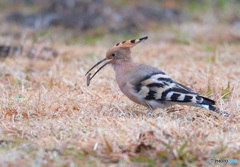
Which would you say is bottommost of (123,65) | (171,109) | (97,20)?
(171,109)

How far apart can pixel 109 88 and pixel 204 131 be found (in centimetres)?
179

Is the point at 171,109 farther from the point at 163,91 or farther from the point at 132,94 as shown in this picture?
the point at 132,94

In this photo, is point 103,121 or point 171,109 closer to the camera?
point 103,121

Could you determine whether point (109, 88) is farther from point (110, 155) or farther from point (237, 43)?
point (237, 43)

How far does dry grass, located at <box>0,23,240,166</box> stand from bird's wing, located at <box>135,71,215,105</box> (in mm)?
148

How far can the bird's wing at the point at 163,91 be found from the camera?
10.0 feet

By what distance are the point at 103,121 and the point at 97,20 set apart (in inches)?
238

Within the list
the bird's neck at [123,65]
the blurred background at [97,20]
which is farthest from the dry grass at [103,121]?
the blurred background at [97,20]

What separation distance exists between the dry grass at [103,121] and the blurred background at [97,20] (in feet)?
7.68

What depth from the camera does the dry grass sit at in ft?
7.47

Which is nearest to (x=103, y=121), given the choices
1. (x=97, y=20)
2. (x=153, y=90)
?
(x=153, y=90)

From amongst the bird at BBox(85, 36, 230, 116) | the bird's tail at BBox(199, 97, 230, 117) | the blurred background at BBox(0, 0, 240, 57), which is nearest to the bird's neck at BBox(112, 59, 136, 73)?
the bird at BBox(85, 36, 230, 116)

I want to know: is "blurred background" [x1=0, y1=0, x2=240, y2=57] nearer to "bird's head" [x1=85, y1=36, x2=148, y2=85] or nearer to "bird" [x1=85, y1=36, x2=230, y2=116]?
"bird's head" [x1=85, y1=36, x2=148, y2=85]

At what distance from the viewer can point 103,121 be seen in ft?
9.50
